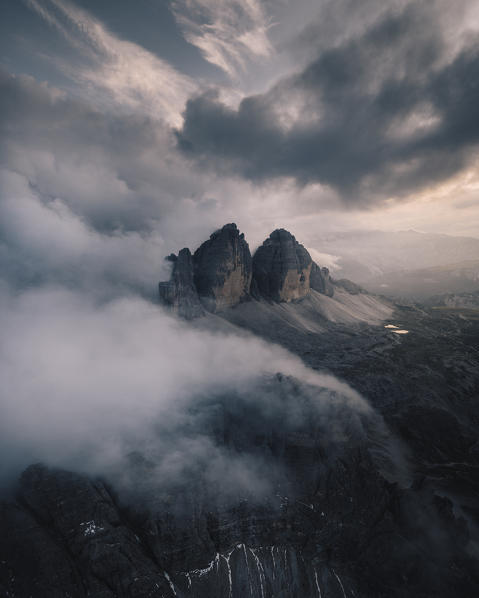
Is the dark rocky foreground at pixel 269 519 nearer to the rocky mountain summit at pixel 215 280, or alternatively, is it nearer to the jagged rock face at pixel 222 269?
the rocky mountain summit at pixel 215 280

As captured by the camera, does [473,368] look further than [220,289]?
No

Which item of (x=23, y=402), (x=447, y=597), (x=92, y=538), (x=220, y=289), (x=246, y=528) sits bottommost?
(x=447, y=597)

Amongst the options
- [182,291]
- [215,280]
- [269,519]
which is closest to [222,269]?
[215,280]

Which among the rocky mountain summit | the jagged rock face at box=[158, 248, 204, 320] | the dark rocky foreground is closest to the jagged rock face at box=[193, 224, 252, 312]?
the rocky mountain summit

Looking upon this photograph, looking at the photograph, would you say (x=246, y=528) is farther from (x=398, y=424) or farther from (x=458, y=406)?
(x=458, y=406)

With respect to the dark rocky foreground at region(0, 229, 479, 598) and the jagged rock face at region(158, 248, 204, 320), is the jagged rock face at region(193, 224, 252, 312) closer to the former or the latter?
the jagged rock face at region(158, 248, 204, 320)

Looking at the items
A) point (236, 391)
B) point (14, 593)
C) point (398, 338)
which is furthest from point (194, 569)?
point (398, 338)
